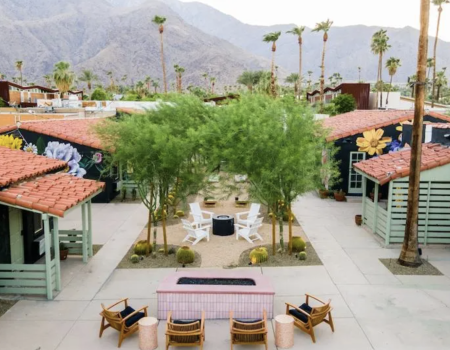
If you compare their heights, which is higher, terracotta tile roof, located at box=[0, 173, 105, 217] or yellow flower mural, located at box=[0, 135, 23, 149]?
yellow flower mural, located at box=[0, 135, 23, 149]

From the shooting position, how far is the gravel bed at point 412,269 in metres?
13.5

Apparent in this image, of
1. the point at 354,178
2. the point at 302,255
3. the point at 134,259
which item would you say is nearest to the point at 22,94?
the point at 354,178

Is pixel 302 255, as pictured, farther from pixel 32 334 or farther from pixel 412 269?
pixel 32 334

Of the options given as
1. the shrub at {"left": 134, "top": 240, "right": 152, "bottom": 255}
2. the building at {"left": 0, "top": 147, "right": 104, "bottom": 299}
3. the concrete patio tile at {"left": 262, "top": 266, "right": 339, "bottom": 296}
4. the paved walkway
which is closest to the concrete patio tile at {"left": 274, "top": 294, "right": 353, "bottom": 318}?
the paved walkway

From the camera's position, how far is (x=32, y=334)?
9.93 metres

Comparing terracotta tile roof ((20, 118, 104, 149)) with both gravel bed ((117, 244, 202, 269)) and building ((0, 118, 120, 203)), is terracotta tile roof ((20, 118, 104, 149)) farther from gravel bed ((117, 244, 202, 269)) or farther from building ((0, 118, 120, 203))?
gravel bed ((117, 244, 202, 269))

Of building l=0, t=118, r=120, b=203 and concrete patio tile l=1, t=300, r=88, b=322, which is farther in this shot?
building l=0, t=118, r=120, b=203

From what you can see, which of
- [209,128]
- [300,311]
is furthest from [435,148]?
[300,311]

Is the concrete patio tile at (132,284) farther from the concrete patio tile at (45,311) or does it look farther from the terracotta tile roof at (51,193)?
the terracotta tile roof at (51,193)

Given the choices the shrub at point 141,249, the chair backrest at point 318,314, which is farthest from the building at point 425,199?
the shrub at point 141,249

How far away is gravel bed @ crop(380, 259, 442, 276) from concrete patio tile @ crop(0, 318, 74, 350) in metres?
9.03

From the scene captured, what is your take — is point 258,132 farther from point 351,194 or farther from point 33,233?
point 351,194

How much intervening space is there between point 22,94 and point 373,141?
57433 millimetres

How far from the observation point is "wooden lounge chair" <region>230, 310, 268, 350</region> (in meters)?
9.06
